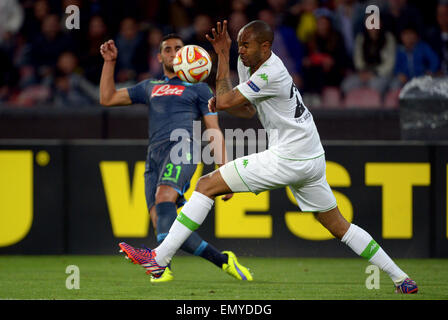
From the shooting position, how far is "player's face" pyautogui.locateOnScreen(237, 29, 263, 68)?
6305mm

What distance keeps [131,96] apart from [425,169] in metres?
3.66

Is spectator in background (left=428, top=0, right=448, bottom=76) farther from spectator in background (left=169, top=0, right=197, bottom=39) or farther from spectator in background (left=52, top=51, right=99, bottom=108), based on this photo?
spectator in background (left=52, top=51, right=99, bottom=108)

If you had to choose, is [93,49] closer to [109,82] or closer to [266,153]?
[109,82]

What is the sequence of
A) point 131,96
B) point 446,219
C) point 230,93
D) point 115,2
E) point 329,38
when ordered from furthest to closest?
Answer: point 115,2 → point 329,38 → point 446,219 → point 131,96 → point 230,93

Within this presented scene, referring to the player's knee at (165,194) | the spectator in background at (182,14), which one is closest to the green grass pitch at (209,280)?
the player's knee at (165,194)

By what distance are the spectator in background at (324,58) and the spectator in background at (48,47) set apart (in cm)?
340

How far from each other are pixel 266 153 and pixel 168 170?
1.41 m

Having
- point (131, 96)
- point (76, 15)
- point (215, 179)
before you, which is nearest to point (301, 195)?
point (215, 179)

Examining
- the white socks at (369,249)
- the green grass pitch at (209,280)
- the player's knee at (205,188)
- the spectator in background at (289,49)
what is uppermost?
the spectator in background at (289,49)

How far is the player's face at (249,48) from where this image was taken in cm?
630

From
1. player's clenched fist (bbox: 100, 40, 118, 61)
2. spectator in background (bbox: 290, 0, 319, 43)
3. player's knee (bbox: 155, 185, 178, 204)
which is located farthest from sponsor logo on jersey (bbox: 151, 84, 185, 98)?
spectator in background (bbox: 290, 0, 319, 43)

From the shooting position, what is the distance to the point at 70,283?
728 cm

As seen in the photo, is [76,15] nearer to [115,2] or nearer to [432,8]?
[115,2]

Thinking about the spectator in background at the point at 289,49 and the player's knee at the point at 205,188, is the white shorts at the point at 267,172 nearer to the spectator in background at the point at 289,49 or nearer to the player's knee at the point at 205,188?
the player's knee at the point at 205,188
